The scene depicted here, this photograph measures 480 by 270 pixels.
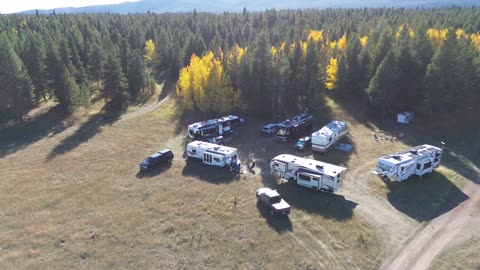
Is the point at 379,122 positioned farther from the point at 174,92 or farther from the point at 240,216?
the point at 174,92

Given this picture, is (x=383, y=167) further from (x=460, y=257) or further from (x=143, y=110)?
(x=143, y=110)

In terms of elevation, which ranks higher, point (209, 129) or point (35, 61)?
point (35, 61)

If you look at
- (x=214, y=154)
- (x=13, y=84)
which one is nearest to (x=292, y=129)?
(x=214, y=154)

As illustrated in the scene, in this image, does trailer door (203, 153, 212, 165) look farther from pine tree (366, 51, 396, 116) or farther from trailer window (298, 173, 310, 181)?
pine tree (366, 51, 396, 116)

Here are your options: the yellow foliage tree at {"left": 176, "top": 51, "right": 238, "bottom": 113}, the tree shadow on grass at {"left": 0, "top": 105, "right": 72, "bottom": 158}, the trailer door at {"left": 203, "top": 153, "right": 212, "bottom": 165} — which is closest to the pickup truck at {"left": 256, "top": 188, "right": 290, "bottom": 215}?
the trailer door at {"left": 203, "top": 153, "right": 212, "bottom": 165}

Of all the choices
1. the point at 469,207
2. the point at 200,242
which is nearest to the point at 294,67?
the point at 469,207

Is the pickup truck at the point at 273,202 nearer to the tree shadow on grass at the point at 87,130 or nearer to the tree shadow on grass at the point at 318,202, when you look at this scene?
the tree shadow on grass at the point at 318,202
